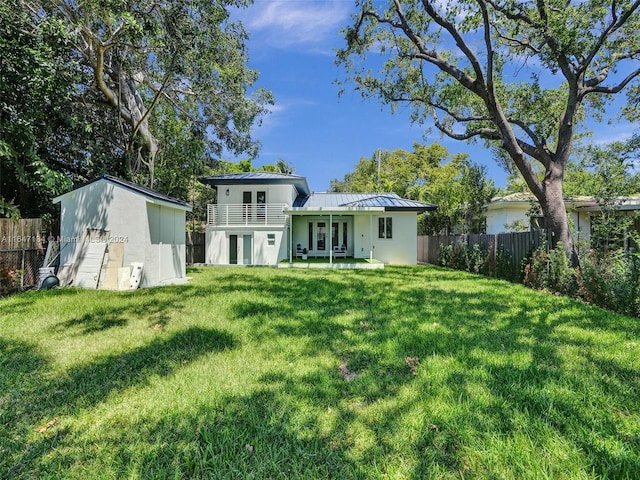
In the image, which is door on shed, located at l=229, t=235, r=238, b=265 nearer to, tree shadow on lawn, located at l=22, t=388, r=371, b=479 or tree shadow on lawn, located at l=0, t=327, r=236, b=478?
tree shadow on lawn, located at l=0, t=327, r=236, b=478

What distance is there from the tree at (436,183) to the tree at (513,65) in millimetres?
5079

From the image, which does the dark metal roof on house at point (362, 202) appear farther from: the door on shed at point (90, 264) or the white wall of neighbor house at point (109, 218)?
the door on shed at point (90, 264)

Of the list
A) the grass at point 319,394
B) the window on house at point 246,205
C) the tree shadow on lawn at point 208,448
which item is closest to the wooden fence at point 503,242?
the grass at point 319,394

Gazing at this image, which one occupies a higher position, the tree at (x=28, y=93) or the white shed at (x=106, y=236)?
the tree at (x=28, y=93)

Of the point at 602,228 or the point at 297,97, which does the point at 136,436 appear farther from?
the point at 297,97

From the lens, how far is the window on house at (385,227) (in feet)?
58.4

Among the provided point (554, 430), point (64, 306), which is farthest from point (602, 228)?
point (64, 306)

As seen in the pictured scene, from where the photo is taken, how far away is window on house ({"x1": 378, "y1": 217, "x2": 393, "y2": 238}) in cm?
1781

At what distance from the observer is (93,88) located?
13.0 m

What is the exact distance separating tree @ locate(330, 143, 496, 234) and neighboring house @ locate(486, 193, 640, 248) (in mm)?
750

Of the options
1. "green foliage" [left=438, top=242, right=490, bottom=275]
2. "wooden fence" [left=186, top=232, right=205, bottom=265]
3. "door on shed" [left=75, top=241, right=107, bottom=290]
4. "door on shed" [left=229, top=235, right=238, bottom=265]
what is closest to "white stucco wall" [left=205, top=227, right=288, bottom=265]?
"door on shed" [left=229, top=235, right=238, bottom=265]

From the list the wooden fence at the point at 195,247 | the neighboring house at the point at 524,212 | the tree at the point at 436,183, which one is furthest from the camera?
the tree at the point at 436,183

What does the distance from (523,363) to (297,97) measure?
17.4 m

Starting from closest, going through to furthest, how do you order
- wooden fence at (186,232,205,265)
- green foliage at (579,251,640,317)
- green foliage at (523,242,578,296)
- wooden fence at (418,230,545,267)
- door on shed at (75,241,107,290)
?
green foliage at (579,251,640,317) < green foliage at (523,242,578,296) < door on shed at (75,241,107,290) < wooden fence at (418,230,545,267) < wooden fence at (186,232,205,265)
